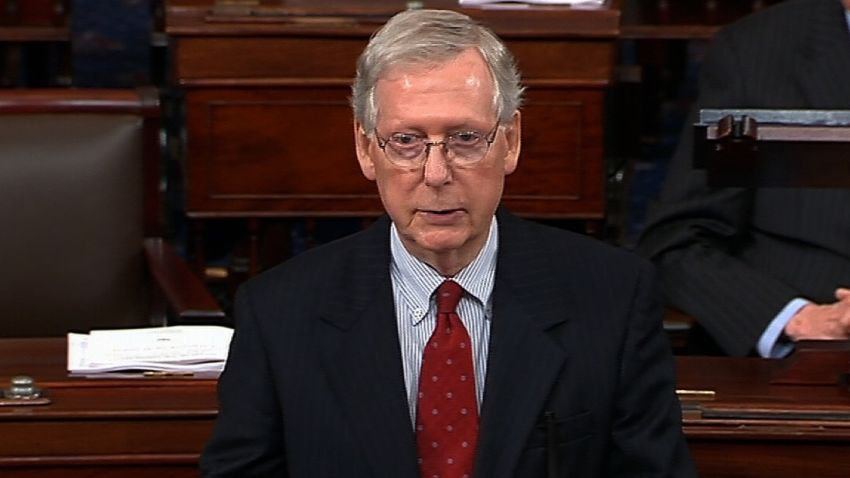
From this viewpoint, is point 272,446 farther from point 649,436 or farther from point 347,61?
point 347,61

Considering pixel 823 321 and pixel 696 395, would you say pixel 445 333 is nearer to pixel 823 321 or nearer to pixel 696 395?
pixel 696 395

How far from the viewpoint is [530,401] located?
87.3 inches

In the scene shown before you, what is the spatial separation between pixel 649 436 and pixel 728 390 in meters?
0.47

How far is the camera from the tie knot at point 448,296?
2.27 metres

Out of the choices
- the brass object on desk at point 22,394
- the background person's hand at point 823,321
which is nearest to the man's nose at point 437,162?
the brass object on desk at point 22,394

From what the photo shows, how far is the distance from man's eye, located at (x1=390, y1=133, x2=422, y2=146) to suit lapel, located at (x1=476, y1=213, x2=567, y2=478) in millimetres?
227

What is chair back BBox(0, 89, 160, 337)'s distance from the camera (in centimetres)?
362

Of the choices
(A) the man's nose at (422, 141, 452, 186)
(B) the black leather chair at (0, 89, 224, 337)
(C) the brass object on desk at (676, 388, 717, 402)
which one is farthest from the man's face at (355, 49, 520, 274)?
(B) the black leather chair at (0, 89, 224, 337)

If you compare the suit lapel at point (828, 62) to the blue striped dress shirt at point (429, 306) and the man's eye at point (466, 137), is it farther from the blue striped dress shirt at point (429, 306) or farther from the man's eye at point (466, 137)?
the man's eye at point (466, 137)

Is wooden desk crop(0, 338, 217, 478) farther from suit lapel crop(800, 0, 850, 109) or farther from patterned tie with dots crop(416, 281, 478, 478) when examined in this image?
suit lapel crop(800, 0, 850, 109)

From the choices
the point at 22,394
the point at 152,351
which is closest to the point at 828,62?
the point at 152,351

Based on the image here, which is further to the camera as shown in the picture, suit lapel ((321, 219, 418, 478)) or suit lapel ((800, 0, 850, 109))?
suit lapel ((800, 0, 850, 109))

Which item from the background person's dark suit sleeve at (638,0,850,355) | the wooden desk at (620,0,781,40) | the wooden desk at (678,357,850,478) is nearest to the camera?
the wooden desk at (678,357,850,478)

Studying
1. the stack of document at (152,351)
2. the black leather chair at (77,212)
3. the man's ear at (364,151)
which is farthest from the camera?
the black leather chair at (77,212)
